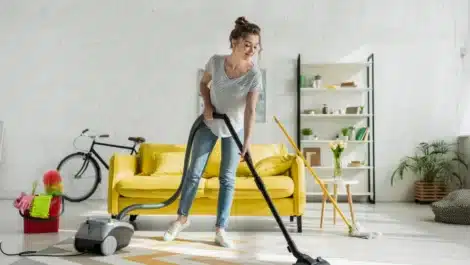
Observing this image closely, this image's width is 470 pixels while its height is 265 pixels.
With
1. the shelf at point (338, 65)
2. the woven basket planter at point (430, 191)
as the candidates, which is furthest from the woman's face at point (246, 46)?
the woven basket planter at point (430, 191)

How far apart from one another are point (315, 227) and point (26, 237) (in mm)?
2076

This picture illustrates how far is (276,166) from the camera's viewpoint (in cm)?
386

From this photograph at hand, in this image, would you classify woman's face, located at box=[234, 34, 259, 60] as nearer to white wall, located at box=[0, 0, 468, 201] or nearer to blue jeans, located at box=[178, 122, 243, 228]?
blue jeans, located at box=[178, 122, 243, 228]

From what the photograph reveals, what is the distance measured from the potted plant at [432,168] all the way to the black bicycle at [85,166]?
128 inches

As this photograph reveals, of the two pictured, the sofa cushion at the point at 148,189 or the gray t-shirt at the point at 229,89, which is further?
the sofa cushion at the point at 148,189

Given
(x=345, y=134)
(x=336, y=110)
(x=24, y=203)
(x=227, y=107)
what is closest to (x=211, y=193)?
(x=227, y=107)

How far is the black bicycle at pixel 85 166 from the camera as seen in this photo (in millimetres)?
5910

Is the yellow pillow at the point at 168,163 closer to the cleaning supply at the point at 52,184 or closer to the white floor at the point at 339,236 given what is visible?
the white floor at the point at 339,236

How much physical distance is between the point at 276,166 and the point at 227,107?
123 cm

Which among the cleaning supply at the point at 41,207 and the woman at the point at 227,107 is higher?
the woman at the point at 227,107

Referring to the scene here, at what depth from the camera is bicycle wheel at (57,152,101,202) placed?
234 inches

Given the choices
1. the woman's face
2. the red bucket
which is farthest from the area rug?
the woman's face

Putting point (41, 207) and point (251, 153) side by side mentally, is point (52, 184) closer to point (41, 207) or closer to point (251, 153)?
point (41, 207)

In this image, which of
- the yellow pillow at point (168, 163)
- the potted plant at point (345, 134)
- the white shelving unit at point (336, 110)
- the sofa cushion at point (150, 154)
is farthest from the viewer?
the white shelving unit at point (336, 110)
